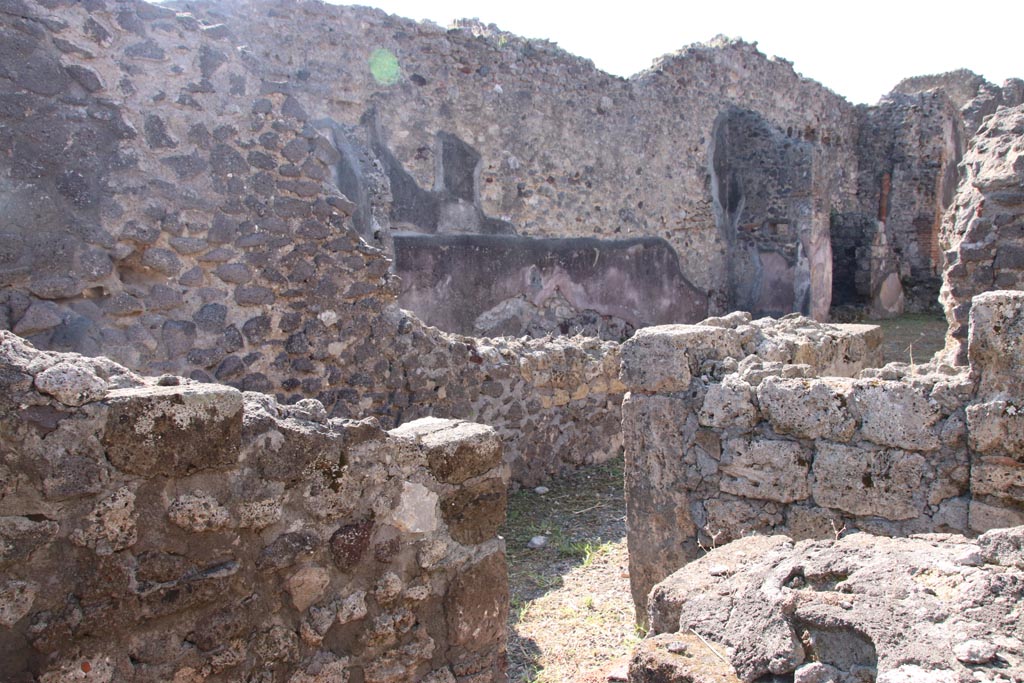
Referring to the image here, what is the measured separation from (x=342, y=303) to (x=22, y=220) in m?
1.55

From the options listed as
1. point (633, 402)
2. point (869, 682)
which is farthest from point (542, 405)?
point (869, 682)

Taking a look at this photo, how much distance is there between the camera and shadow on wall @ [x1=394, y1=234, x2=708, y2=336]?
356 inches

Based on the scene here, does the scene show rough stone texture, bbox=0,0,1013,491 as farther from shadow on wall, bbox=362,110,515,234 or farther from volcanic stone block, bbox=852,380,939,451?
volcanic stone block, bbox=852,380,939,451

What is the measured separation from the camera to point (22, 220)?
369 centimetres

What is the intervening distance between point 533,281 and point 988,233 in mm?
6215

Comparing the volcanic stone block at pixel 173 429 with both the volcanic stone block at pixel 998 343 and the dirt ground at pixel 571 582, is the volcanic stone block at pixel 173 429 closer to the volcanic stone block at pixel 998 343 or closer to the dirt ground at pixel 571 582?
the dirt ground at pixel 571 582

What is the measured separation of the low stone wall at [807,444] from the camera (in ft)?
8.95

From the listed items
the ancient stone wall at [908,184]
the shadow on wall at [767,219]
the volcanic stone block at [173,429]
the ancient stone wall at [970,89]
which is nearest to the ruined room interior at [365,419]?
the volcanic stone block at [173,429]

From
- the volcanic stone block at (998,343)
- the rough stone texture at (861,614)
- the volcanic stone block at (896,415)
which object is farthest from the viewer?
the volcanic stone block at (896,415)

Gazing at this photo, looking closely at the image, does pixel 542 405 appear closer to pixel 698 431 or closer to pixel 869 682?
pixel 698 431

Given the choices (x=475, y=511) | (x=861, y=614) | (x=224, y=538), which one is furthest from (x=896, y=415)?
(x=224, y=538)

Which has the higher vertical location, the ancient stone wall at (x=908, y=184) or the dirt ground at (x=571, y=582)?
the ancient stone wall at (x=908, y=184)

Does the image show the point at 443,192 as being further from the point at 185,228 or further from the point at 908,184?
the point at 908,184

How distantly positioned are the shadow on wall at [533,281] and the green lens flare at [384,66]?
1.70 meters
